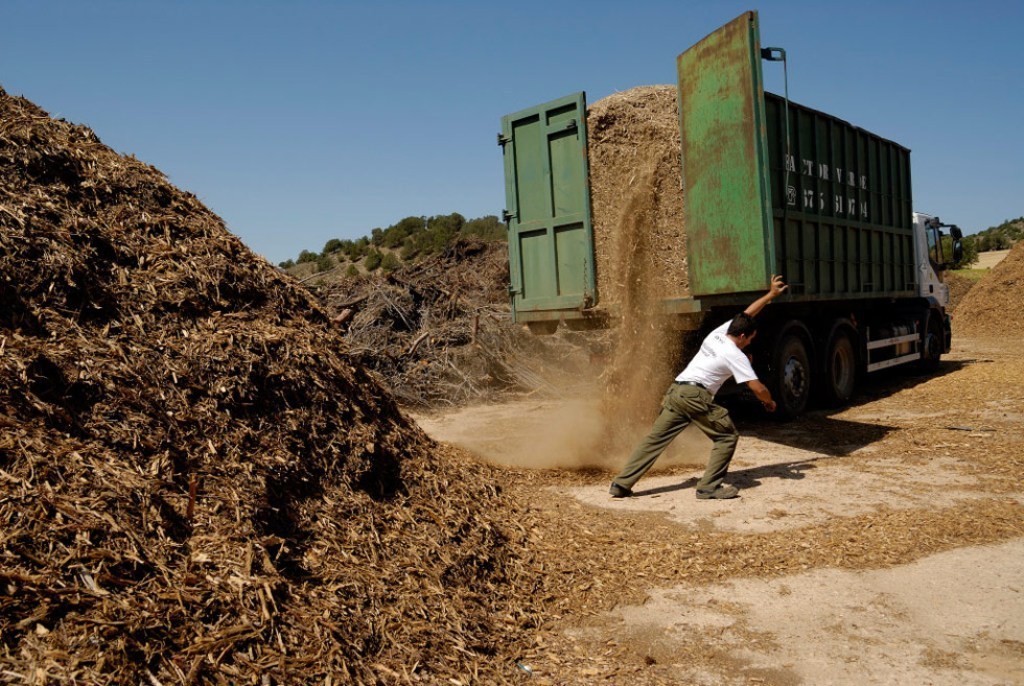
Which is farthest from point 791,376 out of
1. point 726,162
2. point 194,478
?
point 194,478

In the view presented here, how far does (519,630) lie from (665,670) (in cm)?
78

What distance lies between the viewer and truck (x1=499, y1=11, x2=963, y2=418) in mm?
7090

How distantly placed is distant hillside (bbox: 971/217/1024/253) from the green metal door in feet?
191

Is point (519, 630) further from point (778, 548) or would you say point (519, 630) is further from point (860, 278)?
point (860, 278)

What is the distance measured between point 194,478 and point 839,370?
30.7ft

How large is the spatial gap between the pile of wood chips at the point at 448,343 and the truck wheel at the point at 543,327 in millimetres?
3446

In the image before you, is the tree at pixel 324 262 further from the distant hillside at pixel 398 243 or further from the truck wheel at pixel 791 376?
the truck wheel at pixel 791 376

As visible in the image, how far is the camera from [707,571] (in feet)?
14.9

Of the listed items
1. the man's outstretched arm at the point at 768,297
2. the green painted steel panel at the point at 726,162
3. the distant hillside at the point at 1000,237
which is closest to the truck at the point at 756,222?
the green painted steel panel at the point at 726,162

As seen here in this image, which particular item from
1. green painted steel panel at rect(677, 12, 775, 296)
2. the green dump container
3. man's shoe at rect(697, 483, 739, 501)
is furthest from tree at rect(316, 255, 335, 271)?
man's shoe at rect(697, 483, 739, 501)

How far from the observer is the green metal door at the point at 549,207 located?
26.3ft

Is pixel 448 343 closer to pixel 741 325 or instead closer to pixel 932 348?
pixel 741 325

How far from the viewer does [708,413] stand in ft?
20.1

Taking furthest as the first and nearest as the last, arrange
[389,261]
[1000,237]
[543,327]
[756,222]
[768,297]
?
[1000,237] < [389,261] < [543,327] < [756,222] < [768,297]
